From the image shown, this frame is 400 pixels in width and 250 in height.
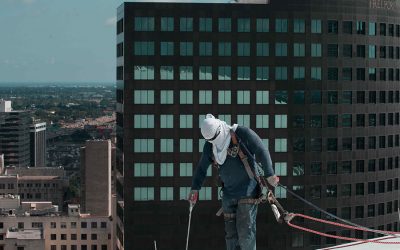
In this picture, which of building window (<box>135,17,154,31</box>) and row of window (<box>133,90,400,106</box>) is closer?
building window (<box>135,17,154,31</box>)

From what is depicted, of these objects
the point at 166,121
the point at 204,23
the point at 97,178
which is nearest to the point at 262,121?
the point at 166,121

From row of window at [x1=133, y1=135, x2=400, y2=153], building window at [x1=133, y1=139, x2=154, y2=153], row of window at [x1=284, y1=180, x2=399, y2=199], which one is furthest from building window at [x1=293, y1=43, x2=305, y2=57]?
building window at [x1=133, y1=139, x2=154, y2=153]

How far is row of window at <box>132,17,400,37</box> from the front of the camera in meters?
94.8

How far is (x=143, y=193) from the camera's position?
96875 millimetres

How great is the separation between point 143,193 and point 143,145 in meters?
4.63

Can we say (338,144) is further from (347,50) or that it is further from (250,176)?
(250,176)

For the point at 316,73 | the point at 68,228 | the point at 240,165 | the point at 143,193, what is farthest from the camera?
the point at 68,228

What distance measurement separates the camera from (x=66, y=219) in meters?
Result: 151

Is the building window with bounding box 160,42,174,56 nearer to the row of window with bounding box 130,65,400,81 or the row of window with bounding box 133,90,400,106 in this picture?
the row of window with bounding box 130,65,400,81

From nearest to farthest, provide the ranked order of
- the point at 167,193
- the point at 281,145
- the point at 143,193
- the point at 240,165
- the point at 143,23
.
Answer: the point at 240,165 → the point at 143,23 → the point at 167,193 → the point at 143,193 → the point at 281,145

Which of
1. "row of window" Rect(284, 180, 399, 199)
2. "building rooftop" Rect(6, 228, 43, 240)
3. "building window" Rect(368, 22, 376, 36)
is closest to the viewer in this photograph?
"row of window" Rect(284, 180, 399, 199)

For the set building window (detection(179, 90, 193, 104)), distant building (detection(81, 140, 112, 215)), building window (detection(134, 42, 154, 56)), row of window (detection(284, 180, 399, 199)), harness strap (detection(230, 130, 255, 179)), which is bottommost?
distant building (detection(81, 140, 112, 215))

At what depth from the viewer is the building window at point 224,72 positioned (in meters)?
97.0

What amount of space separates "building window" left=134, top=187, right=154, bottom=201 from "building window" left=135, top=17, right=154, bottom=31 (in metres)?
15.2
